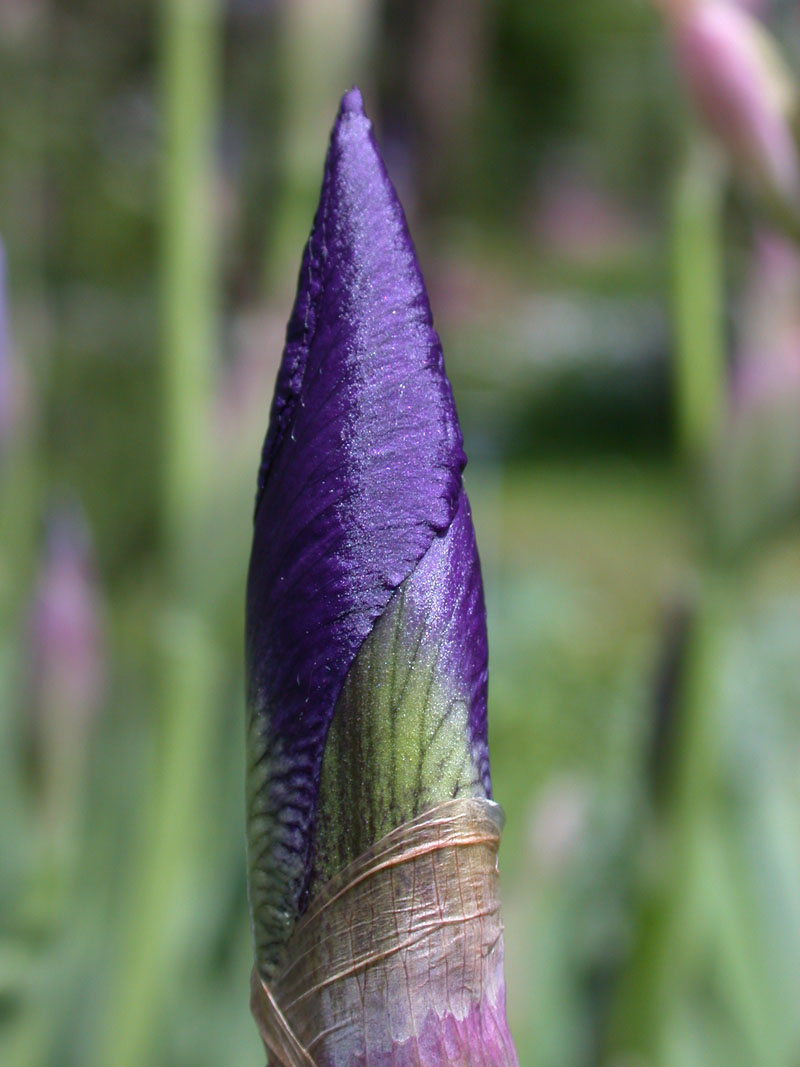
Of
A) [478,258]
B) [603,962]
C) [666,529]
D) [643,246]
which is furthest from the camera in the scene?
[478,258]

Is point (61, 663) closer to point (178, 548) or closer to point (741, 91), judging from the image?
point (178, 548)

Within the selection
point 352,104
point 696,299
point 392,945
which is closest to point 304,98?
point 696,299

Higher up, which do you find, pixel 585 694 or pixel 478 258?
pixel 478 258

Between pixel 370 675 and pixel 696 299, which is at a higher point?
pixel 696 299

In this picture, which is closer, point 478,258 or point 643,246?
point 643,246

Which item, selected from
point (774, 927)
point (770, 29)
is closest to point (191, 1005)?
point (774, 927)

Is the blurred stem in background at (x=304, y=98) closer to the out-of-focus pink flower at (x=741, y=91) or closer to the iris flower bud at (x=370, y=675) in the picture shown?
the out-of-focus pink flower at (x=741, y=91)

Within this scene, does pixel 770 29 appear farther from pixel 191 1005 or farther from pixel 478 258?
pixel 478 258
